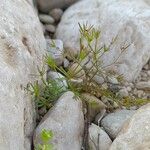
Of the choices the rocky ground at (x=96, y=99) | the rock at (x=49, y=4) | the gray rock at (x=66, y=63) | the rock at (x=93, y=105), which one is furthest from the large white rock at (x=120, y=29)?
the rock at (x=93, y=105)

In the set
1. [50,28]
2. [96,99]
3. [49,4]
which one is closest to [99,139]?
[96,99]

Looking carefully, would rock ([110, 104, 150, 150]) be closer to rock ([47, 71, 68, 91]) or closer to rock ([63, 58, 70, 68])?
rock ([47, 71, 68, 91])

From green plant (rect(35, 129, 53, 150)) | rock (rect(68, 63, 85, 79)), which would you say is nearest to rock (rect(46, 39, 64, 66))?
rock (rect(68, 63, 85, 79))

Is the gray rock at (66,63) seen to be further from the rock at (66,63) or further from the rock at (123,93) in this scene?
the rock at (123,93)

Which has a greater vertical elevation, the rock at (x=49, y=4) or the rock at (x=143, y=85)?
the rock at (x=49, y=4)

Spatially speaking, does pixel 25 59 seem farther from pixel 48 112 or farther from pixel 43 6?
pixel 43 6

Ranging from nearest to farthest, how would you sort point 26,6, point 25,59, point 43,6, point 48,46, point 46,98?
point 25,59, point 46,98, point 26,6, point 48,46, point 43,6

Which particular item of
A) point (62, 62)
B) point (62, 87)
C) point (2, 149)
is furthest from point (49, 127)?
point (62, 62)

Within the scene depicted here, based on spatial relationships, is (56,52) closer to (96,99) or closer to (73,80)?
(73,80)
